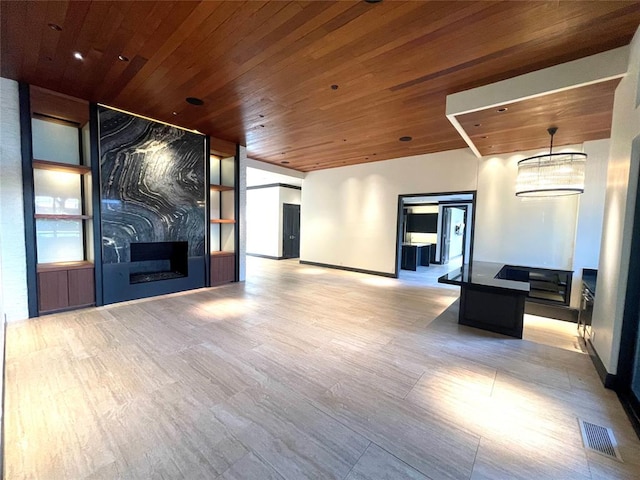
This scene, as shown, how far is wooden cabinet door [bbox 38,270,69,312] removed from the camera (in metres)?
3.91

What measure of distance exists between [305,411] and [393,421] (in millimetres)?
670

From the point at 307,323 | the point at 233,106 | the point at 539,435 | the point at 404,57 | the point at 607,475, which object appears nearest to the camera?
the point at 607,475

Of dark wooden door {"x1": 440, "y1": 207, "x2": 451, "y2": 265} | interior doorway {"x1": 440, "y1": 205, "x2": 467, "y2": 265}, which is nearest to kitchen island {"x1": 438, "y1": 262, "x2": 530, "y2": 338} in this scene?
interior doorway {"x1": 440, "y1": 205, "x2": 467, "y2": 265}

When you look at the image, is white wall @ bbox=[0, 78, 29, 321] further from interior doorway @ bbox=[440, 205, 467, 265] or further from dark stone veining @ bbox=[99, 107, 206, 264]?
interior doorway @ bbox=[440, 205, 467, 265]

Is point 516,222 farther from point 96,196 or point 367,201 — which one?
point 96,196

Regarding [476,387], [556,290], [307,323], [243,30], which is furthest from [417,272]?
[243,30]

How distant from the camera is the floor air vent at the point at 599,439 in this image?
69.6 inches

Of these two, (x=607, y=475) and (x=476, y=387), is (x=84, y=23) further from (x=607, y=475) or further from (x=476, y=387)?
(x=607, y=475)

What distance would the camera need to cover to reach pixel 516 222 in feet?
18.3

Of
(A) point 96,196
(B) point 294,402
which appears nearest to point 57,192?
(A) point 96,196

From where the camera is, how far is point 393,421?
199 centimetres

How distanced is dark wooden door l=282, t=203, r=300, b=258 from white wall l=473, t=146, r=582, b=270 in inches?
274

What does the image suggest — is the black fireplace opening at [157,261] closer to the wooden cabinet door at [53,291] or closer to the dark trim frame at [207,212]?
Result: the dark trim frame at [207,212]

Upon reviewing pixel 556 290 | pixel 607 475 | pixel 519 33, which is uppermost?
pixel 519 33
